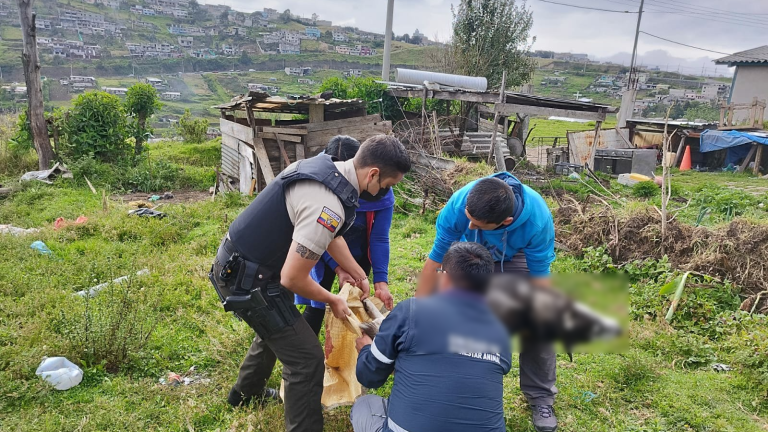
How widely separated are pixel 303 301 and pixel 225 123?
8.06 m

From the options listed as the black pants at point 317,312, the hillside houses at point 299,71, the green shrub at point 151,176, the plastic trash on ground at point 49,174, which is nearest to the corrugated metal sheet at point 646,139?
the green shrub at point 151,176

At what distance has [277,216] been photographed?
7.55 ft

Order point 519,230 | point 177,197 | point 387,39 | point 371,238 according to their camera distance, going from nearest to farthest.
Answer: point 519,230, point 371,238, point 177,197, point 387,39

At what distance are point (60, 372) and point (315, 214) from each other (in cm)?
246

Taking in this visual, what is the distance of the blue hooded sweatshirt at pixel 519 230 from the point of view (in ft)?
8.76

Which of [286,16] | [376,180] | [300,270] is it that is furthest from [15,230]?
[286,16]

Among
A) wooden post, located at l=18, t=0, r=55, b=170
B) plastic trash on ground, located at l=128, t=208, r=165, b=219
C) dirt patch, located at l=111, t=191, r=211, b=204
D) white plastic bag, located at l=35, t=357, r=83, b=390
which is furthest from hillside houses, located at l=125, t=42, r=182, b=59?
white plastic bag, located at l=35, t=357, r=83, b=390

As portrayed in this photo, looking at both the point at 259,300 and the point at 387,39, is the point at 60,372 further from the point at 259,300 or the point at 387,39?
the point at 387,39

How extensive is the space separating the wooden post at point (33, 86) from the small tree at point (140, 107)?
1879 millimetres

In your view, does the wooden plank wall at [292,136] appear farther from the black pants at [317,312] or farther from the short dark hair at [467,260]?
the short dark hair at [467,260]

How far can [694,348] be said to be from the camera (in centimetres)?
396

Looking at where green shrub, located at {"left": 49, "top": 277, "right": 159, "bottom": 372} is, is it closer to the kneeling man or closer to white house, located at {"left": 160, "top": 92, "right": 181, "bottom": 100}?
the kneeling man

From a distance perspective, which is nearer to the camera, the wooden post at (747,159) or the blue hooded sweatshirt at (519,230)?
the blue hooded sweatshirt at (519,230)

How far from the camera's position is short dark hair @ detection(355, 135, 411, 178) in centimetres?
232
